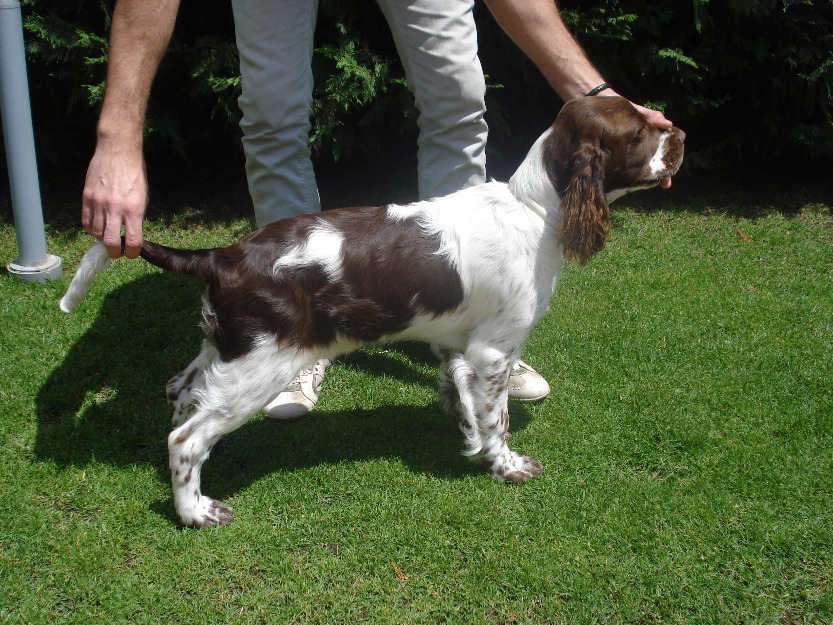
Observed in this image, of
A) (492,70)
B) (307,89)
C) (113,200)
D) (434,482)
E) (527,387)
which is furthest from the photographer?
(492,70)

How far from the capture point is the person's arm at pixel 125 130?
98.3 inches

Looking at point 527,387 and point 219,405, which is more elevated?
point 219,405

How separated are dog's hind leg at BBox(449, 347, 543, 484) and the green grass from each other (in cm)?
9

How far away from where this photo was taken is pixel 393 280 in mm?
2848

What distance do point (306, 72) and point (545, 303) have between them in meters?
1.51

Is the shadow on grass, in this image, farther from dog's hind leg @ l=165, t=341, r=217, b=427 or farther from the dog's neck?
the dog's neck

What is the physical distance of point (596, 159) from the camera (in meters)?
2.89

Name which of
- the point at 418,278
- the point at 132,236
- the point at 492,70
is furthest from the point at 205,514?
the point at 492,70

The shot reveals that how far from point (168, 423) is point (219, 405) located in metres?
0.81

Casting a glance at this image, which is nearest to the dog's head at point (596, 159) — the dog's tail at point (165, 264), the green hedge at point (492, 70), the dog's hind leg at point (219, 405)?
the dog's hind leg at point (219, 405)

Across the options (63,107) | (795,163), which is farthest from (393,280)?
(795,163)

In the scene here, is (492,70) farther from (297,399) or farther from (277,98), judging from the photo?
(297,399)

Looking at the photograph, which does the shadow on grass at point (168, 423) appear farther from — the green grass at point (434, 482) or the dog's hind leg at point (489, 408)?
the dog's hind leg at point (489, 408)

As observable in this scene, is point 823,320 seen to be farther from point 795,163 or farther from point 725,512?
point 795,163
